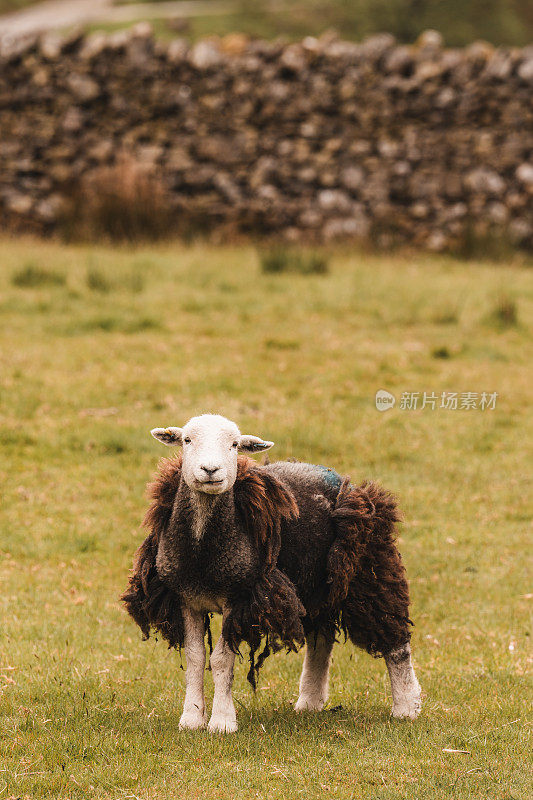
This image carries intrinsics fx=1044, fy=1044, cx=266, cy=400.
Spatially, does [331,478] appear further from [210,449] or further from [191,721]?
[191,721]

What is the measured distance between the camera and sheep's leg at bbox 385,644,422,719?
16.0ft

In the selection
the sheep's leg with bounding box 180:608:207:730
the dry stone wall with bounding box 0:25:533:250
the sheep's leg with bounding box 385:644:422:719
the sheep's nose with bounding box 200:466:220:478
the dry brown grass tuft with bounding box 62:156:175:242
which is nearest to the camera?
the sheep's nose with bounding box 200:466:220:478

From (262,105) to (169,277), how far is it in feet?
17.2

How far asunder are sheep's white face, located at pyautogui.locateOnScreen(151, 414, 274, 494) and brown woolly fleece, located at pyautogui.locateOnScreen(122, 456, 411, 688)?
0.18 meters

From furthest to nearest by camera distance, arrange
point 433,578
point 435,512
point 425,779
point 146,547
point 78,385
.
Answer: point 78,385
point 435,512
point 433,578
point 146,547
point 425,779

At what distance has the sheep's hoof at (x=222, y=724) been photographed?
447cm

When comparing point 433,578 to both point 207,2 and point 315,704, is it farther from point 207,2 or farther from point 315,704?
point 207,2

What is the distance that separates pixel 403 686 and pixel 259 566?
992mm

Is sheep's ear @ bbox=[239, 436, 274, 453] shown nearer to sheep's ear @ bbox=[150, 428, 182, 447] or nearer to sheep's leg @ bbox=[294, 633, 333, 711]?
sheep's ear @ bbox=[150, 428, 182, 447]

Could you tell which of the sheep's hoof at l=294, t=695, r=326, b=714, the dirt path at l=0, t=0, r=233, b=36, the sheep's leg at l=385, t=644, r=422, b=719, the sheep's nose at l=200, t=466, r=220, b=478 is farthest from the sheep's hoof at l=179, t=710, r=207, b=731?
the dirt path at l=0, t=0, r=233, b=36

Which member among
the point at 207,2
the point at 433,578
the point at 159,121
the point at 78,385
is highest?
the point at 207,2

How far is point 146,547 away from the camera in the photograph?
4680 mm

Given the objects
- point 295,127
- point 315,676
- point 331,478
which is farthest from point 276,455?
point 295,127

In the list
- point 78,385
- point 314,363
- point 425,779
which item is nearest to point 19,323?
point 78,385
